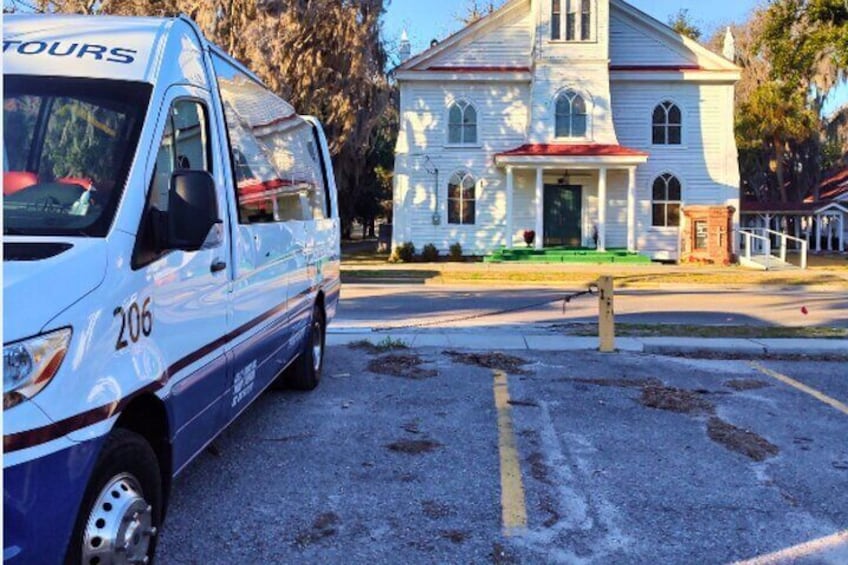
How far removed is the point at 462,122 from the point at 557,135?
3634mm

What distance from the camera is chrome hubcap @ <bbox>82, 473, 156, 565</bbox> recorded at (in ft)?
9.29

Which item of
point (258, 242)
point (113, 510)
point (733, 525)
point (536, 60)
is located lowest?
point (733, 525)

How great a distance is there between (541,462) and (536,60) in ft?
82.4

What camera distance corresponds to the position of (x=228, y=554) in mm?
3777

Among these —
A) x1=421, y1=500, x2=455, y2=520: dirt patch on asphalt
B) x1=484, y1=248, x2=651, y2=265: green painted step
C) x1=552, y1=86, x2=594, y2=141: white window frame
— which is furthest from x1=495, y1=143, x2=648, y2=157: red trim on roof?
x1=421, y1=500, x2=455, y2=520: dirt patch on asphalt

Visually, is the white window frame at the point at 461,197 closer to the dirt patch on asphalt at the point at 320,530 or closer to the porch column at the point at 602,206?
the porch column at the point at 602,206

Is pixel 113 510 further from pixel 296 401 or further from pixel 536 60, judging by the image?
pixel 536 60

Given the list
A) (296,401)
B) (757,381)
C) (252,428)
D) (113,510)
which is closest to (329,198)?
(296,401)

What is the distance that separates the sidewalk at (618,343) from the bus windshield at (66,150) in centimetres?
694

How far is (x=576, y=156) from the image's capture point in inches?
1067

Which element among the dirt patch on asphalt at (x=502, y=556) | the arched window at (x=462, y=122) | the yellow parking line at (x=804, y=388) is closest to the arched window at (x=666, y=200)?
the arched window at (x=462, y=122)

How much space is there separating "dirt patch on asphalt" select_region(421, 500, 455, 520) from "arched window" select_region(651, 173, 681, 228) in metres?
26.6

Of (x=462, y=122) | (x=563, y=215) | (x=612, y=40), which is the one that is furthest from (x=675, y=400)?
(x=612, y=40)

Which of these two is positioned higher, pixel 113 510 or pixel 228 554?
pixel 113 510
